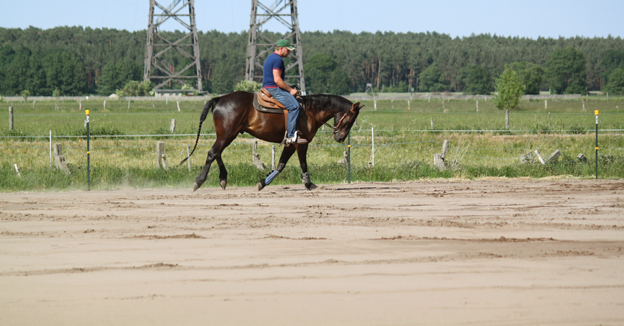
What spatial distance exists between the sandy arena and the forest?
97174mm

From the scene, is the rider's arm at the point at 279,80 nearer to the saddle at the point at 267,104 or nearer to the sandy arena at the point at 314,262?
the saddle at the point at 267,104

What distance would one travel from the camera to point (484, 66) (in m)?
156

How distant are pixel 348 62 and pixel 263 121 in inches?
6031

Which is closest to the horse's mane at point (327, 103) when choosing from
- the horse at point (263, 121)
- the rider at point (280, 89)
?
the horse at point (263, 121)

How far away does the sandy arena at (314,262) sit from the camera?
178 inches

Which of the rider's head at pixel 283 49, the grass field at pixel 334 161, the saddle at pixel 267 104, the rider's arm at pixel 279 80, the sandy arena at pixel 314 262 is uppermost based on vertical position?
the rider's head at pixel 283 49

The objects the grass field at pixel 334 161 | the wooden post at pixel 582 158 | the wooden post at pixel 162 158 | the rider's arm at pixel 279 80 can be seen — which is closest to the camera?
the rider's arm at pixel 279 80

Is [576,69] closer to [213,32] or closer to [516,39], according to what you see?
[516,39]

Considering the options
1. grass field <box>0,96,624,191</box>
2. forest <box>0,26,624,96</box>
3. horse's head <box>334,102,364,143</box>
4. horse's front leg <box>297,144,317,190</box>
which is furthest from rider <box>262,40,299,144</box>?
forest <box>0,26,624,96</box>

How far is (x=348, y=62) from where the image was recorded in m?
162

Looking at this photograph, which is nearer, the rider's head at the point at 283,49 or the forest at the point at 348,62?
the rider's head at the point at 283,49

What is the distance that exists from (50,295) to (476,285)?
3.63 metres

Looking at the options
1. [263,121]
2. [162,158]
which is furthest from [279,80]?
[162,158]

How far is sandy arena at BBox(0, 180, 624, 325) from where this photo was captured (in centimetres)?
451
